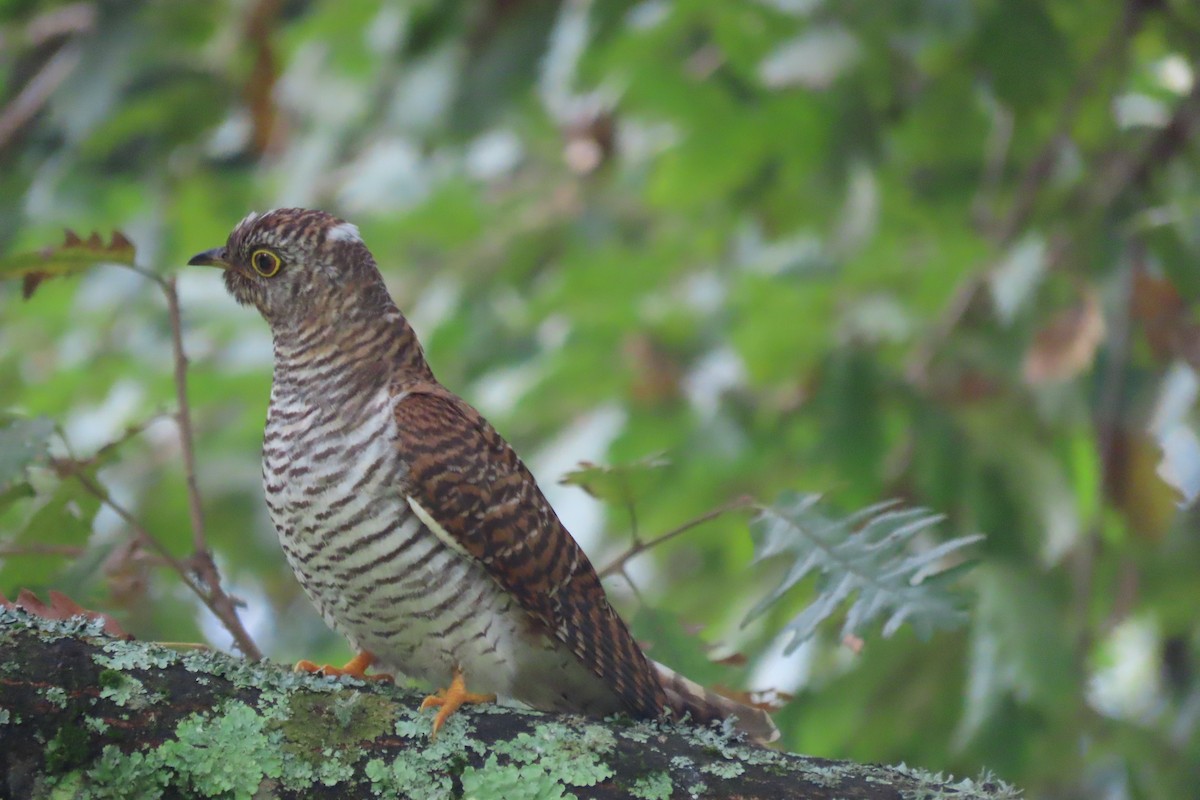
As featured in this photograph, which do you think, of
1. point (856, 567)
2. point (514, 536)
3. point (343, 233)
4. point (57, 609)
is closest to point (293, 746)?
point (57, 609)

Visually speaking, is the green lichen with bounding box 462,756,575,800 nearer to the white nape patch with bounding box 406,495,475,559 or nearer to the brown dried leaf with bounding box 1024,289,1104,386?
the white nape patch with bounding box 406,495,475,559

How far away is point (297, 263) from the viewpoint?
3.09 m

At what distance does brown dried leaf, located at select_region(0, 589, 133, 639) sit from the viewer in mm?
2158

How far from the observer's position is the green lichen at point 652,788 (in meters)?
2.10

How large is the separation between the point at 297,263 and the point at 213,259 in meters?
0.24

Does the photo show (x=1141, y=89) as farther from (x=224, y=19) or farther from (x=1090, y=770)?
(x=224, y=19)

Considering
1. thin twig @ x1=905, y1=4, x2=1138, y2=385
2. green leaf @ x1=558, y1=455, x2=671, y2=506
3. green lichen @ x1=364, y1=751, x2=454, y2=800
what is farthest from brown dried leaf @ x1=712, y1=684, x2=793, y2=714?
thin twig @ x1=905, y1=4, x2=1138, y2=385

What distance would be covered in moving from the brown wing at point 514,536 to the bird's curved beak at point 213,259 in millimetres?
664

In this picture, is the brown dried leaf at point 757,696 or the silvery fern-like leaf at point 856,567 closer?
the silvery fern-like leaf at point 856,567

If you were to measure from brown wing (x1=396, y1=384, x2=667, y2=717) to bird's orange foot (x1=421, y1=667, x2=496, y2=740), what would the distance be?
8.4 inches

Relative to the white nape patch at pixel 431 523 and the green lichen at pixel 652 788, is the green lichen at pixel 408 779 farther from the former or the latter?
the white nape patch at pixel 431 523

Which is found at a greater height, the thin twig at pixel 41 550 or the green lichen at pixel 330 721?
the thin twig at pixel 41 550

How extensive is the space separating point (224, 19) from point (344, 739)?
14.0ft

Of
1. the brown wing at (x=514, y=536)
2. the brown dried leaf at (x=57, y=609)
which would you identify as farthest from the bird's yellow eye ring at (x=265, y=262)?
the brown dried leaf at (x=57, y=609)
